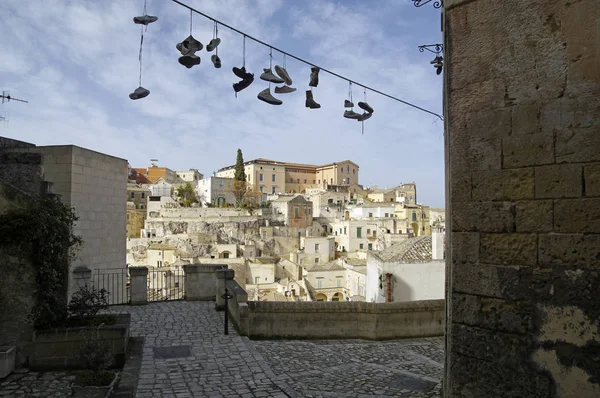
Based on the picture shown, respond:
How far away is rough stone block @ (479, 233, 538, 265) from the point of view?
343cm

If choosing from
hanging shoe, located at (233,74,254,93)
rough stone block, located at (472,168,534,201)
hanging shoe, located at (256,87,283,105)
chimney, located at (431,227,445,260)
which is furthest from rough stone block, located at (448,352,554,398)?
chimney, located at (431,227,445,260)

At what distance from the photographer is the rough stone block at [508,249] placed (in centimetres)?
343

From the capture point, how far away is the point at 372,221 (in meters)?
61.3

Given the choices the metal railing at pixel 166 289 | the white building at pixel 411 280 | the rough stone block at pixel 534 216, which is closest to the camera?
the rough stone block at pixel 534 216

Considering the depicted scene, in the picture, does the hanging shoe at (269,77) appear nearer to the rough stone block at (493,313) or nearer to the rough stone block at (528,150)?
the rough stone block at (528,150)

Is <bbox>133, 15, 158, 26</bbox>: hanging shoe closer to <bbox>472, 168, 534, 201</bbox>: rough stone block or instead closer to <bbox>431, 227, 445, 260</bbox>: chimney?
<bbox>472, 168, 534, 201</bbox>: rough stone block

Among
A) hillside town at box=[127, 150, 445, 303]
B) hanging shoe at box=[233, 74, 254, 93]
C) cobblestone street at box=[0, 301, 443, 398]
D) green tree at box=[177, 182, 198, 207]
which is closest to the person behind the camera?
cobblestone street at box=[0, 301, 443, 398]

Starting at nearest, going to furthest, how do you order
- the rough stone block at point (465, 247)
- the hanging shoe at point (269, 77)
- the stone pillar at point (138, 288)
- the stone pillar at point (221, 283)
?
the rough stone block at point (465, 247)
the hanging shoe at point (269, 77)
the stone pillar at point (221, 283)
the stone pillar at point (138, 288)

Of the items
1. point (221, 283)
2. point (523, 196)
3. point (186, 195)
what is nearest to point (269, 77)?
point (523, 196)

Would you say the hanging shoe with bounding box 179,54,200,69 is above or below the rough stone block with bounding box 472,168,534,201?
above

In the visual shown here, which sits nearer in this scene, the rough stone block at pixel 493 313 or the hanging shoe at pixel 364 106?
the rough stone block at pixel 493 313

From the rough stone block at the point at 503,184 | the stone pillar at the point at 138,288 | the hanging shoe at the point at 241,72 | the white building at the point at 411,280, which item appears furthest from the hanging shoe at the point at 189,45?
the white building at the point at 411,280

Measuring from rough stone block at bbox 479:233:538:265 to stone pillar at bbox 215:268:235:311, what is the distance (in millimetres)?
8581

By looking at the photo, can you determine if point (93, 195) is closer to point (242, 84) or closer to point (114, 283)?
point (114, 283)
